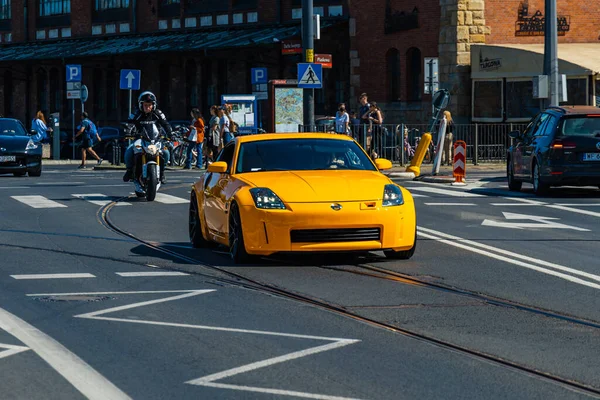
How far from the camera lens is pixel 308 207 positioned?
497 inches

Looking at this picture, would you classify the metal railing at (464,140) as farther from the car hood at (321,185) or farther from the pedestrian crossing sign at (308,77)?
the car hood at (321,185)

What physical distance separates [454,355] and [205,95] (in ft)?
156

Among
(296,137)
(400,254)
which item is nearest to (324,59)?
(296,137)

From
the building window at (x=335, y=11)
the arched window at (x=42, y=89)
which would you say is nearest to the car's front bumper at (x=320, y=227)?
the building window at (x=335, y=11)

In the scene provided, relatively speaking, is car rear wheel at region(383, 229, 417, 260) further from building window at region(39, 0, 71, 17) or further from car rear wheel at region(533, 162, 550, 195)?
building window at region(39, 0, 71, 17)

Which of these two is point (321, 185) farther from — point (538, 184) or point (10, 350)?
point (538, 184)

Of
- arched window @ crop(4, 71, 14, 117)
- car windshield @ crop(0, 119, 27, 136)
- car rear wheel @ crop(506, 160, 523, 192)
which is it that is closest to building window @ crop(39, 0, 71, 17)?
arched window @ crop(4, 71, 14, 117)

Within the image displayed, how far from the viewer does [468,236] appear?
52.2ft

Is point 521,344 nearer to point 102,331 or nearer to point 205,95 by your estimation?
point 102,331

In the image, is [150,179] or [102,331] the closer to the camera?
[102,331]

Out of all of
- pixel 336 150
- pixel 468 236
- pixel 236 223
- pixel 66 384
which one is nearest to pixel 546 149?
pixel 468 236

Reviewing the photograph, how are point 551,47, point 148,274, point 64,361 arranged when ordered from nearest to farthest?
point 64,361, point 148,274, point 551,47

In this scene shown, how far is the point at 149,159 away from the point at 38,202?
1908 millimetres

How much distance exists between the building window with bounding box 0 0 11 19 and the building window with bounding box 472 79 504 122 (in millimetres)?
32674
